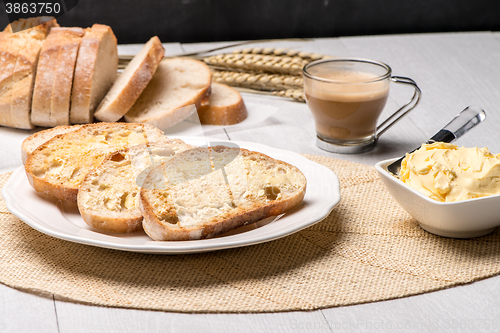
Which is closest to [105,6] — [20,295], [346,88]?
[346,88]

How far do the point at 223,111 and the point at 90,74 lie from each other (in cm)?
66

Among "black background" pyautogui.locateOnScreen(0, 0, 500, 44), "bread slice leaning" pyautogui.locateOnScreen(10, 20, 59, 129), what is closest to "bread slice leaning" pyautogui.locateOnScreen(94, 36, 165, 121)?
"bread slice leaning" pyautogui.locateOnScreen(10, 20, 59, 129)

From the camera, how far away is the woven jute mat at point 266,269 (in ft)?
4.31

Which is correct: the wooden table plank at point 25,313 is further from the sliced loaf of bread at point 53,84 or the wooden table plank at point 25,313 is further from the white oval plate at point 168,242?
the sliced loaf of bread at point 53,84

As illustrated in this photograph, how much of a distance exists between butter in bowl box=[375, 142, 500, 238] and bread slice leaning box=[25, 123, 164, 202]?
916 millimetres

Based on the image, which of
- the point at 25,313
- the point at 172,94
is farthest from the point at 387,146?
the point at 25,313

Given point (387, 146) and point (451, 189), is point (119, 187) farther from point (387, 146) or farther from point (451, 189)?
point (387, 146)

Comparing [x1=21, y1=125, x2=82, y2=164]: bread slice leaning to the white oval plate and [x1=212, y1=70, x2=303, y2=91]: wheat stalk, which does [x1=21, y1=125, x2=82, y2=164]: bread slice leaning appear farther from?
[x1=212, y1=70, x2=303, y2=91]: wheat stalk

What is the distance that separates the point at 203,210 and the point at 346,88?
96cm

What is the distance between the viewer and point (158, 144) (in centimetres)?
184

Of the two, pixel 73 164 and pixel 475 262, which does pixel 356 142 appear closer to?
pixel 475 262

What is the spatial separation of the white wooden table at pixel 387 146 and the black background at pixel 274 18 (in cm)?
17

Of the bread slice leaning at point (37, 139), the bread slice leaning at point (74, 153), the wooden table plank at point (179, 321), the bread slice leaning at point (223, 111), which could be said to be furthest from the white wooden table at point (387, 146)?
the bread slice leaning at point (74, 153)

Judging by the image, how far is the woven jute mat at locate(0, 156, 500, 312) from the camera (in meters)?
1.31
